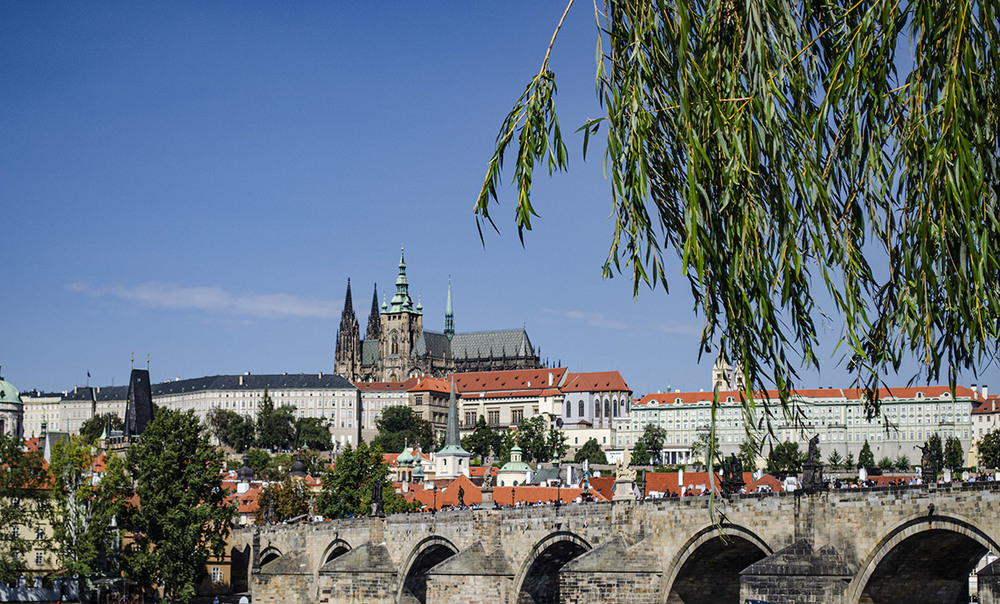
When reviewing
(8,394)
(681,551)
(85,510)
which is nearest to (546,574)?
(681,551)

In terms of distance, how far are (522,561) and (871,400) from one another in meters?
35.3

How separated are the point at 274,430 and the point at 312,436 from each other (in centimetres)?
660

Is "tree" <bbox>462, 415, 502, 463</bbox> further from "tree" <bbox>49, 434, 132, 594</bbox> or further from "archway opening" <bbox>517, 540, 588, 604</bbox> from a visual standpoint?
"archway opening" <bbox>517, 540, 588, 604</bbox>

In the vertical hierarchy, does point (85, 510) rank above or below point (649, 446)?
above

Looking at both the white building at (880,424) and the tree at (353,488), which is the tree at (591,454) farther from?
the tree at (353,488)

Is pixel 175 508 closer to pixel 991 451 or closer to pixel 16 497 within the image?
pixel 16 497

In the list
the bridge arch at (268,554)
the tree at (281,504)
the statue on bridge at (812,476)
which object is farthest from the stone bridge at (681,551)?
the tree at (281,504)

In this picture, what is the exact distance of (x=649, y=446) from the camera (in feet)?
561

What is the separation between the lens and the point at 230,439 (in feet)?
618

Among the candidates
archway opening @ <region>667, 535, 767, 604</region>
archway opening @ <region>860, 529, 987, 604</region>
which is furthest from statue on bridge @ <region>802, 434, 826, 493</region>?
archway opening @ <region>667, 535, 767, 604</region>

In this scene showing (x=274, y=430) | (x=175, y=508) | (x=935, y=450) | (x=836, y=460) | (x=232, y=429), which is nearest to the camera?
(x=175, y=508)

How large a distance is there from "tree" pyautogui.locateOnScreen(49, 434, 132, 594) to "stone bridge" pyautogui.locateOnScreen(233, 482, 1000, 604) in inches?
280

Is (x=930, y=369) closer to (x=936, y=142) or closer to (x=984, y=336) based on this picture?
(x=984, y=336)

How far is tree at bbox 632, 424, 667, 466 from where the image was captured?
148 meters
